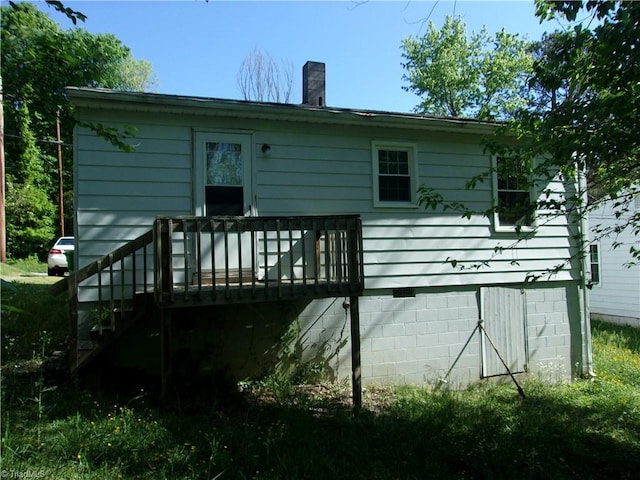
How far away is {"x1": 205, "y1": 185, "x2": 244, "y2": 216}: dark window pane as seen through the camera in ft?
23.7

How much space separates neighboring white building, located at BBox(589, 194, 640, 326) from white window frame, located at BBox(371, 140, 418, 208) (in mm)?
9756

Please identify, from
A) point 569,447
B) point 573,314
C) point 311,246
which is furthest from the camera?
point 573,314

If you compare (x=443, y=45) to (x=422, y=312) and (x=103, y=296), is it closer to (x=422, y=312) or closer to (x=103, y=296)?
(x=422, y=312)

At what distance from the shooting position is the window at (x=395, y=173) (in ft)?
27.1

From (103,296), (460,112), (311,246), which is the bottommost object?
(103,296)

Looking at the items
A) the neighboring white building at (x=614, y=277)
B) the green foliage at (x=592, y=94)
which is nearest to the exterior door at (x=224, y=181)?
the green foliage at (x=592, y=94)

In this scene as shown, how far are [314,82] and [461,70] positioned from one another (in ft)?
67.1

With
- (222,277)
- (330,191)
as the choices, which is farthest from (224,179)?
(330,191)

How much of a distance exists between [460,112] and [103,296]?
2464cm

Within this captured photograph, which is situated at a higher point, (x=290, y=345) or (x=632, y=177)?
(x=632, y=177)

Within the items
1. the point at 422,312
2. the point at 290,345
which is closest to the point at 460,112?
the point at 422,312

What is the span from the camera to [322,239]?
7605mm

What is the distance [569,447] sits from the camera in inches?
219

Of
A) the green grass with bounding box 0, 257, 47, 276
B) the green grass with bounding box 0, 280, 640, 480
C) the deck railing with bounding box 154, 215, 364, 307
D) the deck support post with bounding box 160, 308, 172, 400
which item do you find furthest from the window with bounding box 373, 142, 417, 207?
the green grass with bounding box 0, 257, 47, 276
